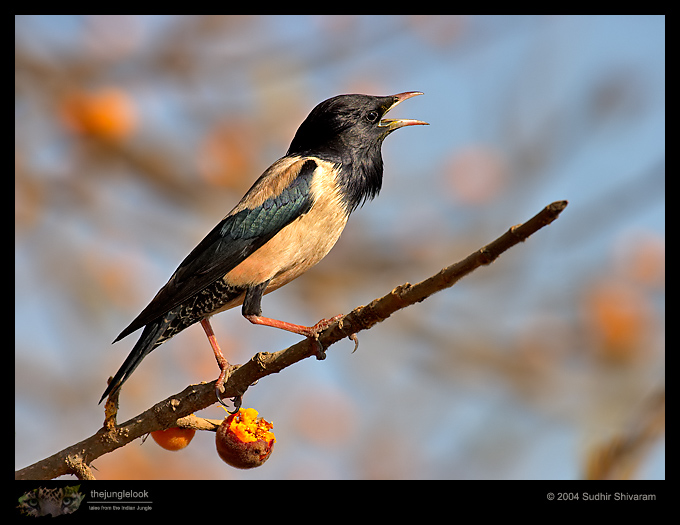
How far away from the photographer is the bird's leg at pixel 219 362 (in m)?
3.20

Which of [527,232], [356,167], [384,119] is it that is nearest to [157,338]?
[356,167]

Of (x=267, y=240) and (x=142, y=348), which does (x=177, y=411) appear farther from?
(x=267, y=240)

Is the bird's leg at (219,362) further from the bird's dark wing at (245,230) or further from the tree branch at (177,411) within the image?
the bird's dark wing at (245,230)

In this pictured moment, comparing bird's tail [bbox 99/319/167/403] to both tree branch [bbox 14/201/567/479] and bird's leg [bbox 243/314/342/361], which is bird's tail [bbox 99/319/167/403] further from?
bird's leg [bbox 243/314/342/361]

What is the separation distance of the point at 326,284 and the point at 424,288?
3.23 meters

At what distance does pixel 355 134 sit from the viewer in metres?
4.80

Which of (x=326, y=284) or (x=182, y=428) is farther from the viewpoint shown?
(x=326, y=284)

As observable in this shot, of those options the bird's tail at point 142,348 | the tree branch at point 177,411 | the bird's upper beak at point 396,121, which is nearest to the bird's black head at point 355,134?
the bird's upper beak at point 396,121
